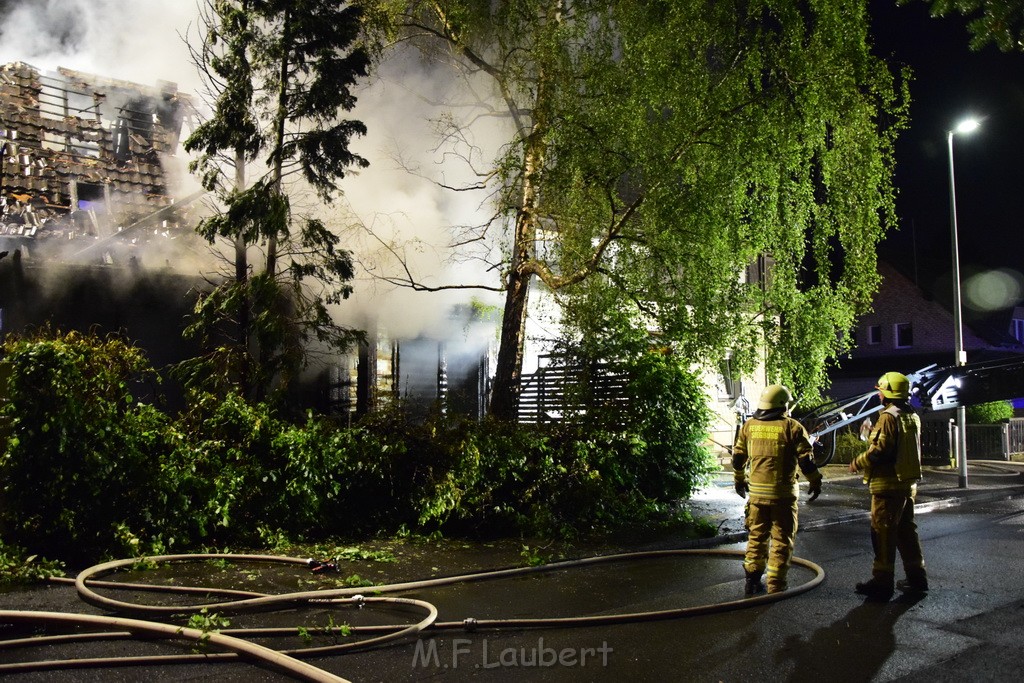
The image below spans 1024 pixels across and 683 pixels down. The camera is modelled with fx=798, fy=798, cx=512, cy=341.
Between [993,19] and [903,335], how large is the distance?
33.7 meters

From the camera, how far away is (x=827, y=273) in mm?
11711

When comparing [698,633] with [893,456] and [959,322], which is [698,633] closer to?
[893,456]

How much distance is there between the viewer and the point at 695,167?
35.7ft

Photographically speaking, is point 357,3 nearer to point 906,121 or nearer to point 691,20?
point 691,20

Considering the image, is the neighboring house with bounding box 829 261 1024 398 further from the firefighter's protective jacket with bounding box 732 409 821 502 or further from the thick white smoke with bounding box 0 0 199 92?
the firefighter's protective jacket with bounding box 732 409 821 502

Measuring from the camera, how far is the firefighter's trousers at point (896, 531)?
6.32m

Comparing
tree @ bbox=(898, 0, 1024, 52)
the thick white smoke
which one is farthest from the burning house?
tree @ bbox=(898, 0, 1024, 52)

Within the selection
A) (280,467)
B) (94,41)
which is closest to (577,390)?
(280,467)

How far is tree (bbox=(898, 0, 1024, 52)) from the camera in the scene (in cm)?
394

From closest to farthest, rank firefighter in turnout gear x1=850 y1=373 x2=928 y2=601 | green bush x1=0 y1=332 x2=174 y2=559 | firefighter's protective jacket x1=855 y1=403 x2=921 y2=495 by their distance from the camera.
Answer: firefighter in turnout gear x1=850 y1=373 x2=928 y2=601
firefighter's protective jacket x1=855 y1=403 x2=921 y2=495
green bush x1=0 y1=332 x2=174 y2=559

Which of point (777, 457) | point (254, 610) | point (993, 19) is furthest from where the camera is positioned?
point (777, 457)

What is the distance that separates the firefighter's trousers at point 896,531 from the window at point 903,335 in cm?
3080

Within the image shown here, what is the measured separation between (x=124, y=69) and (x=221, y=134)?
715 cm

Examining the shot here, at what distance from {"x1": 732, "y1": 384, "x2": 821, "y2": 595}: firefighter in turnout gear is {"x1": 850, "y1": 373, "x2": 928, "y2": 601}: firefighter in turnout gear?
52 centimetres
